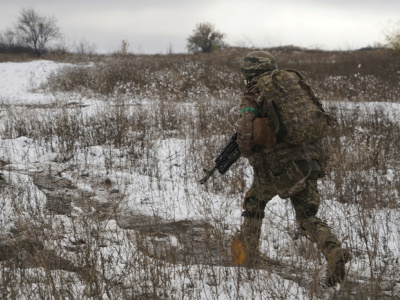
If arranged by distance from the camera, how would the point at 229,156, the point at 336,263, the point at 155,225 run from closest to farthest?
the point at 336,263
the point at 229,156
the point at 155,225

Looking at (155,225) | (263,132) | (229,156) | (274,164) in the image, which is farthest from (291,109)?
(155,225)

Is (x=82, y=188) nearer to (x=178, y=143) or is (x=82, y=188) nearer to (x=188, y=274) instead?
(x=178, y=143)

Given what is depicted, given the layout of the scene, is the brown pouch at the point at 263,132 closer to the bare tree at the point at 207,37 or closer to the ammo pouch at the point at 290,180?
the ammo pouch at the point at 290,180

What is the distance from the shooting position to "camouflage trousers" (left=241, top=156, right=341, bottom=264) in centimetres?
259

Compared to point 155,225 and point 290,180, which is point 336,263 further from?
point 155,225

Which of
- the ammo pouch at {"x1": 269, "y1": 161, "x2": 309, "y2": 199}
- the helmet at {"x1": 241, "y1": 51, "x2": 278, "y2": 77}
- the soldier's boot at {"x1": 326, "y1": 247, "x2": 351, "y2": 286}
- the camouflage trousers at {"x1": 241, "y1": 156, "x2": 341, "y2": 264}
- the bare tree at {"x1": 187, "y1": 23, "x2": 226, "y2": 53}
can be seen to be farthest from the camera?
the bare tree at {"x1": 187, "y1": 23, "x2": 226, "y2": 53}

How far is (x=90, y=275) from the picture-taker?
7.98 feet

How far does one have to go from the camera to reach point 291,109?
2.63 m

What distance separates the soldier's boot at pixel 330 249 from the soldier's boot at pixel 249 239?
1.26 ft

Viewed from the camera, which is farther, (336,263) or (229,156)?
(229,156)

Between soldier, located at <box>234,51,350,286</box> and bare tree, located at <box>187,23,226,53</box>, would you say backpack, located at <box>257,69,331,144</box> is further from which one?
bare tree, located at <box>187,23,226,53</box>

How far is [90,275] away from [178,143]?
15.6 feet

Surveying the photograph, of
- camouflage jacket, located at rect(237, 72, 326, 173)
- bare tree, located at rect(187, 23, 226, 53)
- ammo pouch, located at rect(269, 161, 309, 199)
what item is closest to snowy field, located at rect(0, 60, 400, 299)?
ammo pouch, located at rect(269, 161, 309, 199)

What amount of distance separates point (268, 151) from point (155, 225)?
69.8 inches
